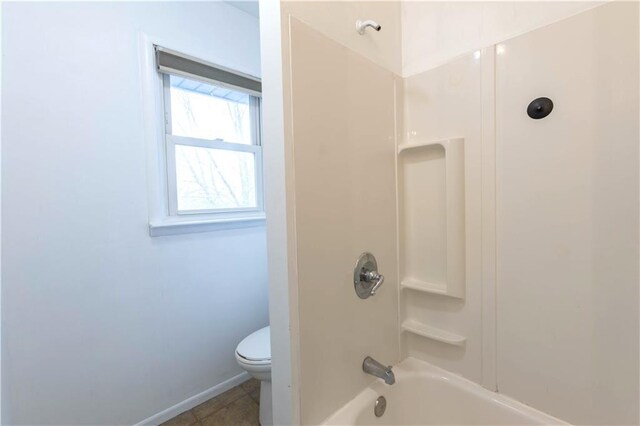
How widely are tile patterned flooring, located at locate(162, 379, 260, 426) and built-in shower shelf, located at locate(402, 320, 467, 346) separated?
105 centimetres

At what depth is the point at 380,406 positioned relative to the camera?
42.2 inches

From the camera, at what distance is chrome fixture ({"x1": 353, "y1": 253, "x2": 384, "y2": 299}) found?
1.01 meters

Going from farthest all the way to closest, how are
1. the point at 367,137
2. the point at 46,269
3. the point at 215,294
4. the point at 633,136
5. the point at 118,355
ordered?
the point at 215,294 < the point at 118,355 < the point at 46,269 < the point at 367,137 < the point at 633,136

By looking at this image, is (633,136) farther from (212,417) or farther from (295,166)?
(212,417)

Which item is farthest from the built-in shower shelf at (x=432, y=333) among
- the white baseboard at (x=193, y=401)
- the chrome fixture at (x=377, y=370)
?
the white baseboard at (x=193, y=401)

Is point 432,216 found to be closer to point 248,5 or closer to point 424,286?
point 424,286

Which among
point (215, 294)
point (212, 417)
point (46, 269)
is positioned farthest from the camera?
point (215, 294)

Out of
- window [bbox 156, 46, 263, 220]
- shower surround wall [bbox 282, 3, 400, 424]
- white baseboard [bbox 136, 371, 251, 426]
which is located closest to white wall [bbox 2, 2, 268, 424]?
white baseboard [bbox 136, 371, 251, 426]

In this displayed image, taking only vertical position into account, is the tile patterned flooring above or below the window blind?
below

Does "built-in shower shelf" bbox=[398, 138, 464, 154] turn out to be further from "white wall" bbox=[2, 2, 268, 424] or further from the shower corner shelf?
"white wall" bbox=[2, 2, 268, 424]

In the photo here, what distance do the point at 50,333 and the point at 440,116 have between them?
1928 mm

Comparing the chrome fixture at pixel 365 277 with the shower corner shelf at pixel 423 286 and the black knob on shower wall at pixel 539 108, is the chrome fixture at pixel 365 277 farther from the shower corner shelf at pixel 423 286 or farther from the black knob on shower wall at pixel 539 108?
the black knob on shower wall at pixel 539 108

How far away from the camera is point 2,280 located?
1.12m

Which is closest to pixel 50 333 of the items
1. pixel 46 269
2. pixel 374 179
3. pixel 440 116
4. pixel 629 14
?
pixel 46 269
